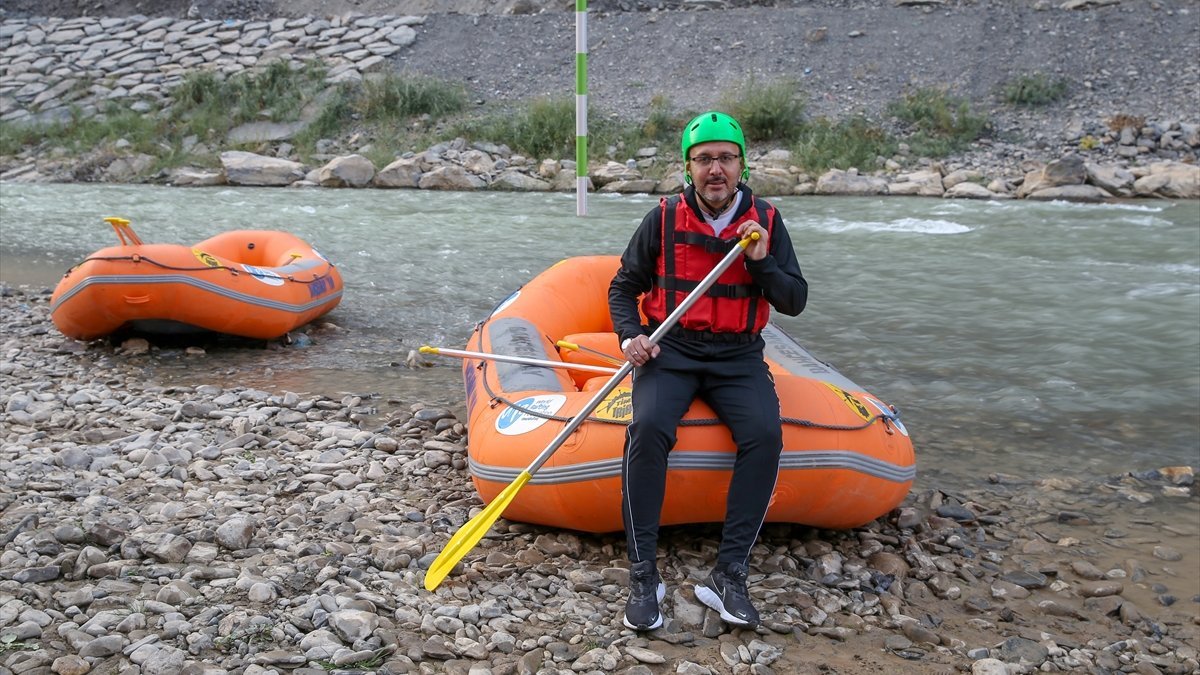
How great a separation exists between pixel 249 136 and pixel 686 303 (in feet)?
49.6

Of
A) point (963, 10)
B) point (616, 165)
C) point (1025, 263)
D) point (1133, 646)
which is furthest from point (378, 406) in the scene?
point (963, 10)

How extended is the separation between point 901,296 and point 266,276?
13.0 ft

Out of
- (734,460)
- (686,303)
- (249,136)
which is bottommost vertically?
(249,136)

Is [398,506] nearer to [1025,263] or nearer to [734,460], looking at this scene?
[734,460]

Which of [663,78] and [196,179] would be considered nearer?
[196,179]

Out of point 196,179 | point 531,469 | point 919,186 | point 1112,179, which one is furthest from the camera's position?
point 196,179

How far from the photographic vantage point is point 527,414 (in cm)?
312

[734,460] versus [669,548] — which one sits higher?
[734,460]

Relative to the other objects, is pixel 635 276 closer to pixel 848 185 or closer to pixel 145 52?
pixel 848 185

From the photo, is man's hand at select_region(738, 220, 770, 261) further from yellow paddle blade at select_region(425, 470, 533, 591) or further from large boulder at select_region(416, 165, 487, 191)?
large boulder at select_region(416, 165, 487, 191)

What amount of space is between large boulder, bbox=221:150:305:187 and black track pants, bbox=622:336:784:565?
11888mm

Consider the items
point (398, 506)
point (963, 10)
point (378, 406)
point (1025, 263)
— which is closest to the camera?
point (398, 506)

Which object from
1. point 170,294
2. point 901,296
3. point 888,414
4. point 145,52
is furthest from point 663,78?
point 888,414

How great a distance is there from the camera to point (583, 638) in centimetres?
245
